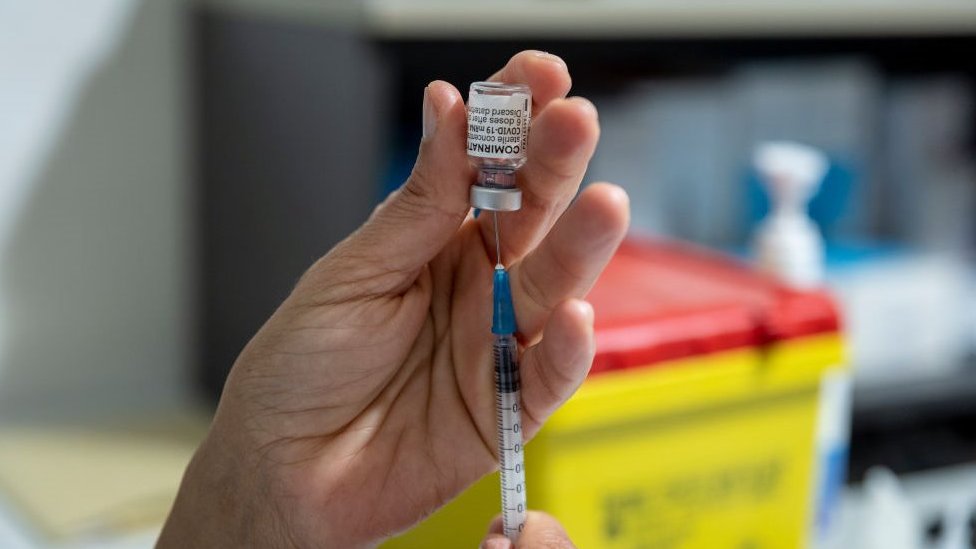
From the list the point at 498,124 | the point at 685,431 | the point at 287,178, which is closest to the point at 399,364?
the point at 498,124

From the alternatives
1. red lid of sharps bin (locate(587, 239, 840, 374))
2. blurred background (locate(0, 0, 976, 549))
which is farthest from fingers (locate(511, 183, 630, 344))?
blurred background (locate(0, 0, 976, 549))

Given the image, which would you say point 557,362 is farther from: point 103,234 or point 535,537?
point 103,234

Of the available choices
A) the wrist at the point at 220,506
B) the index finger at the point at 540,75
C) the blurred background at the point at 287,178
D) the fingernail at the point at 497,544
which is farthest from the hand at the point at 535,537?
the blurred background at the point at 287,178

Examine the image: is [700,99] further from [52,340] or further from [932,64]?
[52,340]

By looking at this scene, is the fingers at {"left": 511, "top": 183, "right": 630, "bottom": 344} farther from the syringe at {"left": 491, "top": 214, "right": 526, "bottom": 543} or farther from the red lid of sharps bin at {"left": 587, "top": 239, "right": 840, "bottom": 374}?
the red lid of sharps bin at {"left": 587, "top": 239, "right": 840, "bottom": 374}

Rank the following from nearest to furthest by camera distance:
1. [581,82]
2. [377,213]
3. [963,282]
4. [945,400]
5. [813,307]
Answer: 1. [377,213]
2. [813,307]
3. [581,82]
4. [945,400]
5. [963,282]

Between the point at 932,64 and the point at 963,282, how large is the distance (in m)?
0.34

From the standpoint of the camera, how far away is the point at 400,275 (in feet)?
1.81

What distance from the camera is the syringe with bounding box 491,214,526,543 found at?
21.2 inches

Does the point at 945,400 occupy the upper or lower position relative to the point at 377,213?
lower

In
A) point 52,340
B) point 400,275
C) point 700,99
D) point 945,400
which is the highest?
point 700,99

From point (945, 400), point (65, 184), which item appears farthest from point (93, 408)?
point (945, 400)

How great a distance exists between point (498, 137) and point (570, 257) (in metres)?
0.07

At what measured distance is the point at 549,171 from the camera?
496 millimetres
